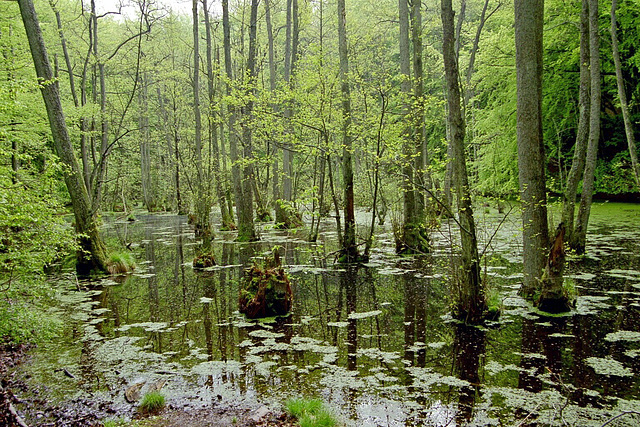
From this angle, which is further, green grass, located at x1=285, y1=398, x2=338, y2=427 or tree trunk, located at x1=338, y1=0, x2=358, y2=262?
tree trunk, located at x1=338, y1=0, x2=358, y2=262

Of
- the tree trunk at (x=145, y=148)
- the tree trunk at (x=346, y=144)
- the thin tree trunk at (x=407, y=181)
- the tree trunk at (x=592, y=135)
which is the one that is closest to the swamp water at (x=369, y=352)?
the tree trunk at (x=592, y=135)

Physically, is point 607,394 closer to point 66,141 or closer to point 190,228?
point 66,141

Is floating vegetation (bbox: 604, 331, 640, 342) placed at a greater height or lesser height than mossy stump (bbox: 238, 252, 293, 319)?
lesser

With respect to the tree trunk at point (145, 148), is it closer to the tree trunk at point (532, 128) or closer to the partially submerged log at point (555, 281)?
the tree trunk at point (532, 128)

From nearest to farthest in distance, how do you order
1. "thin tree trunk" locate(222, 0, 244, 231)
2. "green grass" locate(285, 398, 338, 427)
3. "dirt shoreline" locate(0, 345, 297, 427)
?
"green grass" locate(285, 398, 338, 427)
"dirt shoreline" locate(0, 345, 297, 427)
"thin tree trunk" locate(222, 0, 244, 231)

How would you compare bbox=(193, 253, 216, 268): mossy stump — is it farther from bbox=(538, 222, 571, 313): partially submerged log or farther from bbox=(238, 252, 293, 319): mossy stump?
bbox=(538, 222, 571, 313): partially submerged log

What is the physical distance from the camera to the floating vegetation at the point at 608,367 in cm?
321

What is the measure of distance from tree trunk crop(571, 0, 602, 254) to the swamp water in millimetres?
751

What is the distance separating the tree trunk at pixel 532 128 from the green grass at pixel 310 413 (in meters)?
3.30

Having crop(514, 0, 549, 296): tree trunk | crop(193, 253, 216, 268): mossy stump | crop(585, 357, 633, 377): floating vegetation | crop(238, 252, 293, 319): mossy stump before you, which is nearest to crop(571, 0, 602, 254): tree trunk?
crop(514, 0, 549, 296): tree trunk

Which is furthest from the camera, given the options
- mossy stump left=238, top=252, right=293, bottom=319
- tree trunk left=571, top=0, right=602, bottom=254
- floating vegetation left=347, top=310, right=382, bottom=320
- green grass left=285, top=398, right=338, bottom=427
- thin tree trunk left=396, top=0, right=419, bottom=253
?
thin tree trunk left=396, top=0, right=419, bottom=253

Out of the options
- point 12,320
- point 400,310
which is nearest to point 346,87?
point 400,310

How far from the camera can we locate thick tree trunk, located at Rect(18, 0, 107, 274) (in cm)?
711

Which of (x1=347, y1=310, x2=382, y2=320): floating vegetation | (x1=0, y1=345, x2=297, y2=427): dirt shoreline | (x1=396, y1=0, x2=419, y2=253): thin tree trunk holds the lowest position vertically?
(x1=0, y1=345, x2=297, y2=427): dirt shoreline
